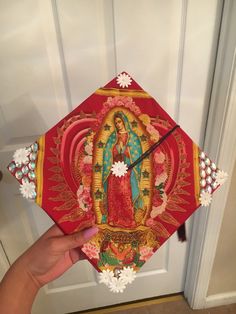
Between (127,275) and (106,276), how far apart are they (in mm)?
40

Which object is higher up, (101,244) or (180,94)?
(180,94)

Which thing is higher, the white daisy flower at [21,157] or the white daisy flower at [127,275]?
the white daisy flower at [21,157]

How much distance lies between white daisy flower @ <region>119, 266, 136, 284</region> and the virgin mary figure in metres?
0.08

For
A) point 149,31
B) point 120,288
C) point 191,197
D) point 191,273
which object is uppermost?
point 149,31

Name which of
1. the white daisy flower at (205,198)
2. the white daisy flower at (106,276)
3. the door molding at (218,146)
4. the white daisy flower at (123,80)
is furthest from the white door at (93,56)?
the white daisy flower at (106,276)

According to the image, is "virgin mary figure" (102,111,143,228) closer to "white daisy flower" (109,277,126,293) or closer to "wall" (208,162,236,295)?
"white daisy flower" (109,277,126,293)

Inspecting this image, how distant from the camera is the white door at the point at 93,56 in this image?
0.63 metres

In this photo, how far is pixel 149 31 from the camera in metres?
0.66

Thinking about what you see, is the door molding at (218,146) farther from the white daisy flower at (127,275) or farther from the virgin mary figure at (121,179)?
the white daisy flower at (127,275)

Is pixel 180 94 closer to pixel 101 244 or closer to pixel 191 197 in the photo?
pixel 191 197

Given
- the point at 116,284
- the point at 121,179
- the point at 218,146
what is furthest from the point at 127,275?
the point at 218,146

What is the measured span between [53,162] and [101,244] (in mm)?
184

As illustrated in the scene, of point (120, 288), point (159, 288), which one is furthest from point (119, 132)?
point (159, 288)

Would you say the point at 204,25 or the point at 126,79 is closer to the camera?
the point at 126,79
